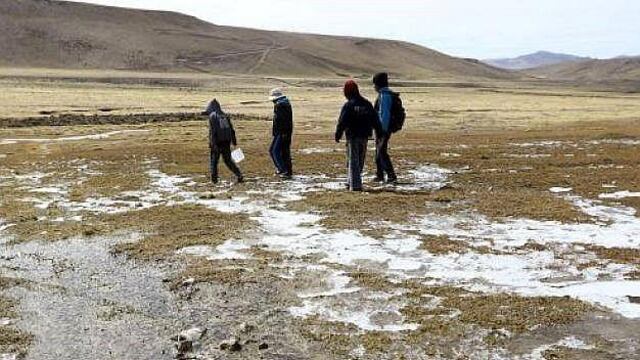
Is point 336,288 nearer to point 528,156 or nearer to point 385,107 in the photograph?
point 385,107

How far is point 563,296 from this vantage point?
8250 millimetres

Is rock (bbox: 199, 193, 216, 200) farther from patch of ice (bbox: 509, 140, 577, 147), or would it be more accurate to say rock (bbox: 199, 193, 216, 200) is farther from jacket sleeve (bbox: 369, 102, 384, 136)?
patch of ice (bbox: 509, 140, 577, 147)

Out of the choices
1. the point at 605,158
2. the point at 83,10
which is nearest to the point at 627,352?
the point at 605,158

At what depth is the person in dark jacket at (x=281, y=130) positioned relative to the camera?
16.5 metres

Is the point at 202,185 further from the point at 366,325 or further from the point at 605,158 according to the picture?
the point at 605,158

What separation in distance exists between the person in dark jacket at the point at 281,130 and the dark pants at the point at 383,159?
225 centimetres

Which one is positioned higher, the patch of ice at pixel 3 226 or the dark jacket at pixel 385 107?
the dark jacket at pixel 385 107

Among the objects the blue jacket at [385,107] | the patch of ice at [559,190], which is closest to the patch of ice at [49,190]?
the blue jacket at [385,107]

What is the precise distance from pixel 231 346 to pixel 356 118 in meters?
8.27

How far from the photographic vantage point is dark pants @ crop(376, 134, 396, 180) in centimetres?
1523

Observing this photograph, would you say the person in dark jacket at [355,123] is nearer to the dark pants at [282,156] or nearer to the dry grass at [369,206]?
the dry grass at [369,206]

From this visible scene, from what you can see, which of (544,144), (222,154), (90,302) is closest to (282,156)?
(222,154)

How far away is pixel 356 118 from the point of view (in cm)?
1452

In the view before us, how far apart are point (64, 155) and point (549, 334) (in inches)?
743
